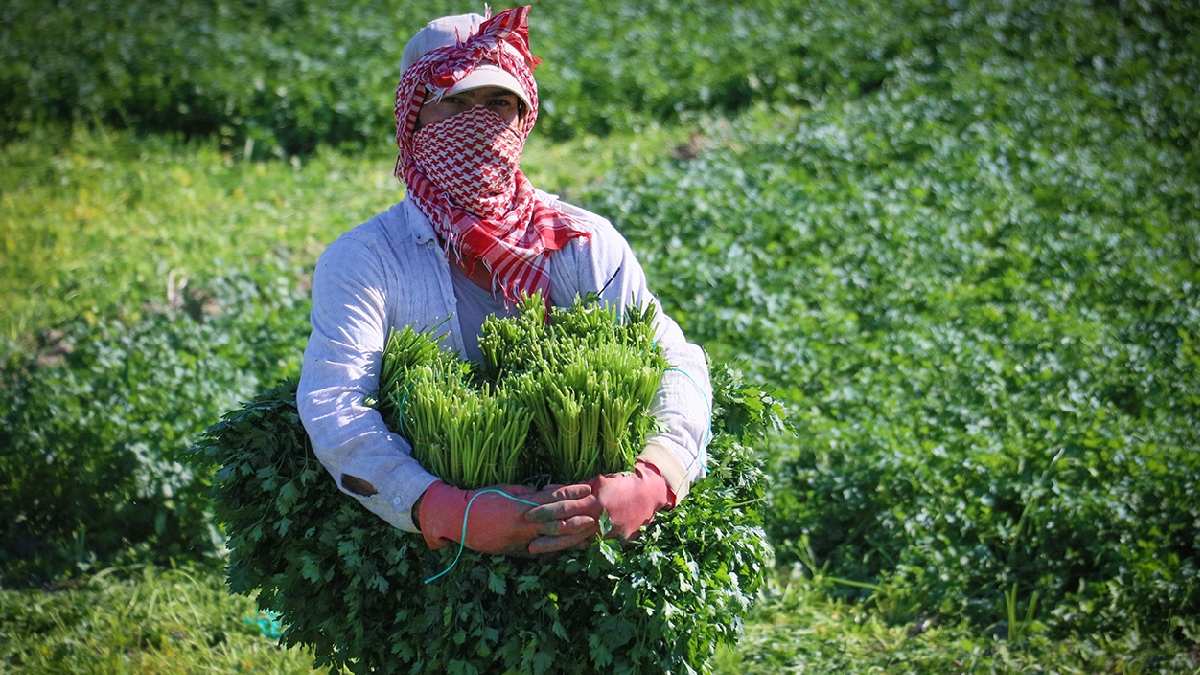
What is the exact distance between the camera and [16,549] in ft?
16.3

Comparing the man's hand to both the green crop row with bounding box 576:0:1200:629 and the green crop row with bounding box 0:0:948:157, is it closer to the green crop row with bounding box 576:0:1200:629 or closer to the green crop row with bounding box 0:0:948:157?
the green crop row with bounding box 576:0:1200:629

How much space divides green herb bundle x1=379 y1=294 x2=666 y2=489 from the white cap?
63cm

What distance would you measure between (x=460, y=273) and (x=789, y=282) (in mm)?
3545

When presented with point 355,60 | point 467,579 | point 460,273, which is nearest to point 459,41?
point 460,273

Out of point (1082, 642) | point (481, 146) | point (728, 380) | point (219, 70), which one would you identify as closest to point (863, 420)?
point (1082, 642)

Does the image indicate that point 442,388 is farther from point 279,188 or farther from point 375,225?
point 279,188

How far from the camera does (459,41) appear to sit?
3172mm

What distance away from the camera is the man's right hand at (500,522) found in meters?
2.64

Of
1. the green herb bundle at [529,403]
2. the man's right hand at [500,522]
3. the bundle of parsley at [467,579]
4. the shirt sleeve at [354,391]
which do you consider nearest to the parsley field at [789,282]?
the bundle of parsley at [467,579]

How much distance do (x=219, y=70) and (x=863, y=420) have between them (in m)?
6.34

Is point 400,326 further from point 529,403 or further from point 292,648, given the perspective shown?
point 292,648

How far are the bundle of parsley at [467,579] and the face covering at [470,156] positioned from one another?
0.39 meters

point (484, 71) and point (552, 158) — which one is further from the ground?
point (484, 71)

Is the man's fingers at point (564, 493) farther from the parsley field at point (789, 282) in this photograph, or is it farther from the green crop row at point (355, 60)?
the green crop row at point (355, 60)
